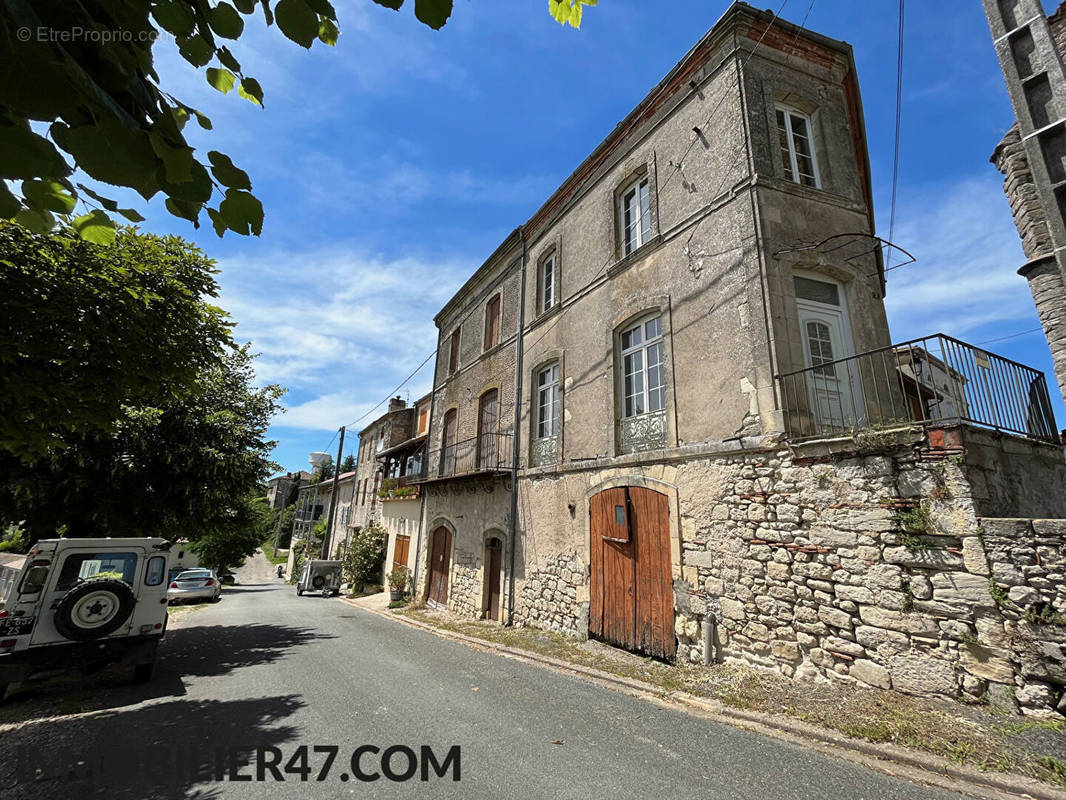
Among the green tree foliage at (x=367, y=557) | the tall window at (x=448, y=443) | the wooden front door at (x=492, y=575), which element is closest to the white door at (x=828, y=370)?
the wooden front door at (x=492, y=575)

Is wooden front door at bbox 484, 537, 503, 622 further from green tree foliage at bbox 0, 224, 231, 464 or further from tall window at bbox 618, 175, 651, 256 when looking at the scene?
green tree foliage at bbox 0, 224, 231, 464

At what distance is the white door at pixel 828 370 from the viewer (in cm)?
635

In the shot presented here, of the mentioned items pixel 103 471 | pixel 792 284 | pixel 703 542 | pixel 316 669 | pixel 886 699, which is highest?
pixel 792 284

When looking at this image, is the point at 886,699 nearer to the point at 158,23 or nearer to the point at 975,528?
the point at 975,528

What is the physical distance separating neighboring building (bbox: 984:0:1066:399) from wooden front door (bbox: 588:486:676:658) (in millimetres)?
4719

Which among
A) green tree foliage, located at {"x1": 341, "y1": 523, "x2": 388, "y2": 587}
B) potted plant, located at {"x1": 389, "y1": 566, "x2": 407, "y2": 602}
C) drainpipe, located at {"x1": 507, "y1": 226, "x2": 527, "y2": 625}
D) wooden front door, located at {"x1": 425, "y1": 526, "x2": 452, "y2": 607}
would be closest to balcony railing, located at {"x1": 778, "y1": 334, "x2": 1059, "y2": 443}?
drainpipe, located at {"x1": 507, "y1": 226, "x2": 527, "y2": 625}

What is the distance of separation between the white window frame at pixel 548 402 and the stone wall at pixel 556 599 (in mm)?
2831

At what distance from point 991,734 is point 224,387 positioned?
14961mm

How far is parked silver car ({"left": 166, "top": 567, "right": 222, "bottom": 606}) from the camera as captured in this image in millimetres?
18609

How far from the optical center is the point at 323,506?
43.6 m

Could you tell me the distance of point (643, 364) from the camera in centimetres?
853

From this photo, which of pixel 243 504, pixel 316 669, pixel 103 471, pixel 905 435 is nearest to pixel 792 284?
pixel 905 435

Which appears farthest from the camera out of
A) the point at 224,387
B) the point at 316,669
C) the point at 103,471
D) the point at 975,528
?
the point at 224,387

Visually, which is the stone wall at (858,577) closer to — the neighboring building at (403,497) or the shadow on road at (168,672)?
the shadow on road at (168,672)
